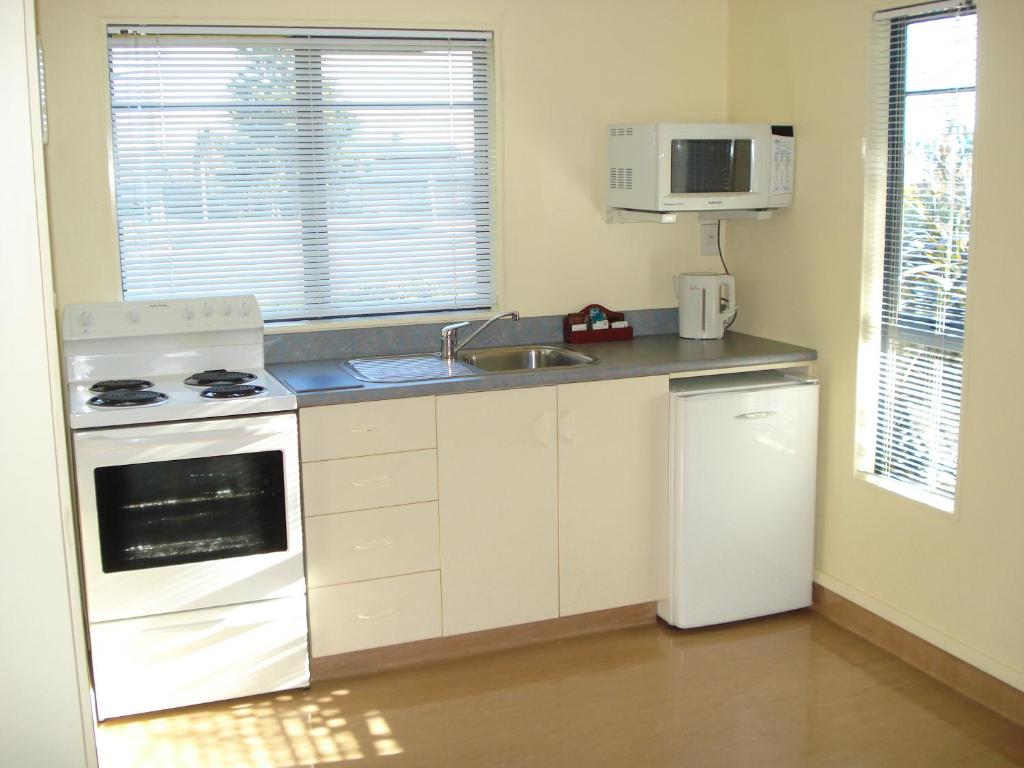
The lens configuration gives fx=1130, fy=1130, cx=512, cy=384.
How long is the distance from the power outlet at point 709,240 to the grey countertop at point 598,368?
1.19ft

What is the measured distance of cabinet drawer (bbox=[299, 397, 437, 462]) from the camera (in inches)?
132

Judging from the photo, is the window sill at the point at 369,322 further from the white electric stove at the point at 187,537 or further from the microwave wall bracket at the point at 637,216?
the microwave wall bracket at the point at 637,216

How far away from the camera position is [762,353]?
386cm

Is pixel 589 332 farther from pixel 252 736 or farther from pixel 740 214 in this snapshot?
pixel 252 736

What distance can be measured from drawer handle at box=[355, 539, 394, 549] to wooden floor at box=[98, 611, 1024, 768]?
1.41 feet

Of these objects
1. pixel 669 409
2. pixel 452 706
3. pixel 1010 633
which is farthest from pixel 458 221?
pixel 1010 633

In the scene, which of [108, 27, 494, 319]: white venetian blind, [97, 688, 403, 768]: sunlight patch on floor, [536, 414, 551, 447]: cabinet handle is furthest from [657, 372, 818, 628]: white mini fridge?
[97, 688, 403, 768]: sunlight patch on floor

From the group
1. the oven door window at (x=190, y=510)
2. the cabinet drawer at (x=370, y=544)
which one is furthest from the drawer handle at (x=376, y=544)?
the oven door window at (x=190, y=510)

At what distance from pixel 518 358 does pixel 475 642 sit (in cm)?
104

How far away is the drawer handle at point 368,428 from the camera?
134 inches

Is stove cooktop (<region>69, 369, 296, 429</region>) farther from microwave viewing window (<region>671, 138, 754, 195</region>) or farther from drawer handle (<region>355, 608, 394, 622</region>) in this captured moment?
microwave viewing window (<region>671, 138, 754, 195</region>)

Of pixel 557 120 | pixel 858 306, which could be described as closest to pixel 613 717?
pixel 858 306

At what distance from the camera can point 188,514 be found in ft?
10.6

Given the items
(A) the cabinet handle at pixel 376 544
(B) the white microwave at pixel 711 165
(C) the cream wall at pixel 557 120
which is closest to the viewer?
(A) the cabinet handle at pixel 376 544
